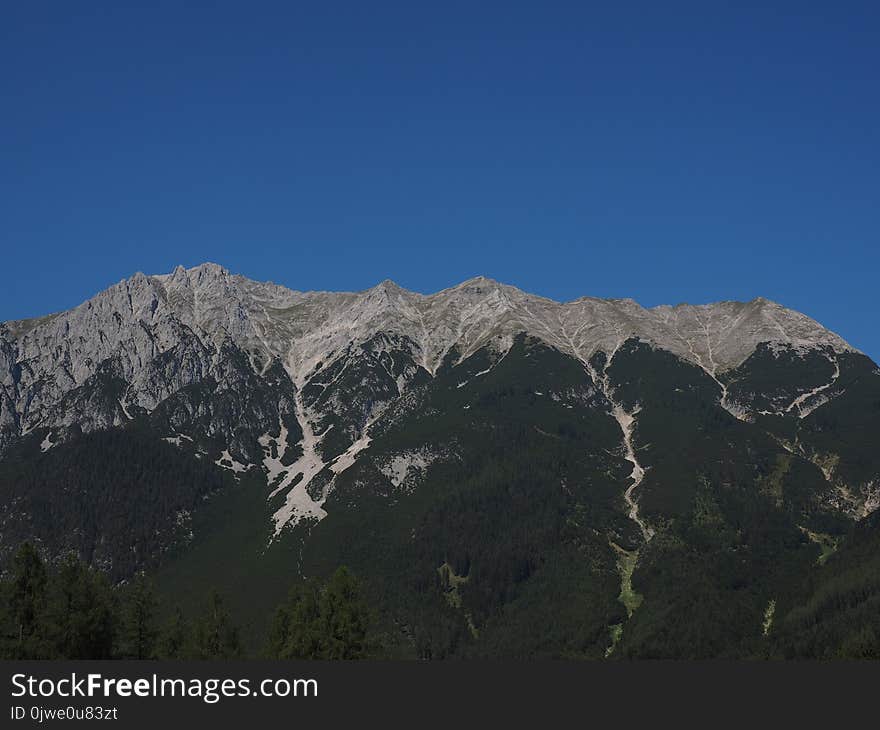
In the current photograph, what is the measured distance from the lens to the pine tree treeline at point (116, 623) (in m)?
120

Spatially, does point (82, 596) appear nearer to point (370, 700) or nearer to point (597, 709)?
point (370, 700)

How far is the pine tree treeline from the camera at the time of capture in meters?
120

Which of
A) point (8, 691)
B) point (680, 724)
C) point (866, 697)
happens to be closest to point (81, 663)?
point (8, 691)

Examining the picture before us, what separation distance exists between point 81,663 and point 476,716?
25876 millimetres

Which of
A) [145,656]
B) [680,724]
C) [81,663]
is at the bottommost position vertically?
[680,724]

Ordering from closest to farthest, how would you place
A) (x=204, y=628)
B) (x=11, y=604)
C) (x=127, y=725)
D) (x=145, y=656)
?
(x=127, y=725), (x=11, y=604), (x=145, y=656), (x=204, y=628)

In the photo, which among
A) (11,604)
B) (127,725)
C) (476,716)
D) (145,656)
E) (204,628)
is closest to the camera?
(127,725)

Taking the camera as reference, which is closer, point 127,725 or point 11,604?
point 127,725

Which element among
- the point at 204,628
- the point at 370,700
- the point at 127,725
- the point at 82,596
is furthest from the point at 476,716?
the point at 204,628

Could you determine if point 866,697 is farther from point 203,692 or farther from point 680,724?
point 203,692

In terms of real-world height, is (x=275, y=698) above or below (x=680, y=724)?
above

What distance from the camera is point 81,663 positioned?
232ft

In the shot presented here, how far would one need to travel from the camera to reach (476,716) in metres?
71.1

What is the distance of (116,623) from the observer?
132125 millimetres
